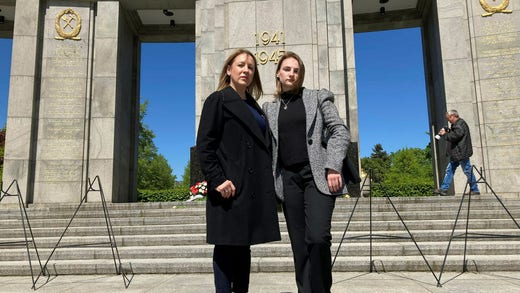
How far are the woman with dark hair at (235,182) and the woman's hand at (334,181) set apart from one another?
0.42 m

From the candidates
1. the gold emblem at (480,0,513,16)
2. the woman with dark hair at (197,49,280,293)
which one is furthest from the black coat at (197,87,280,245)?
the gold emblem at (480,0,513,16)

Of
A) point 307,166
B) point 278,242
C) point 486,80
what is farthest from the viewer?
point 486,80

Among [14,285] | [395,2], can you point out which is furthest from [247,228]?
[395,2]

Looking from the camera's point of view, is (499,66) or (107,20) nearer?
(499,66)

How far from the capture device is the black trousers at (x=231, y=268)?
2.72m

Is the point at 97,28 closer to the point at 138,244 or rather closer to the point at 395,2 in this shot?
the point at 138,244

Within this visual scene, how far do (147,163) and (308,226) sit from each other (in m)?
40.1

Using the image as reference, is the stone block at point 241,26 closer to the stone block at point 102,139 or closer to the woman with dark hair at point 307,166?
the stone block at point 102,139

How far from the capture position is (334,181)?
281cm

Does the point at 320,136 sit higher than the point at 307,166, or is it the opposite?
the point at 320,136

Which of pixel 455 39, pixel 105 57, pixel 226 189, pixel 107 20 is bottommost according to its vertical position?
pixel 226 189

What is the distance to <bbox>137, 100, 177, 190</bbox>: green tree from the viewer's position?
3800 cm

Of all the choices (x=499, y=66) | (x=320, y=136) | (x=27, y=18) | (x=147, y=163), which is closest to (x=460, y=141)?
(x=499, y=66)

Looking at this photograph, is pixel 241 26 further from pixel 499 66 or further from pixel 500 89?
pixel 500 89
